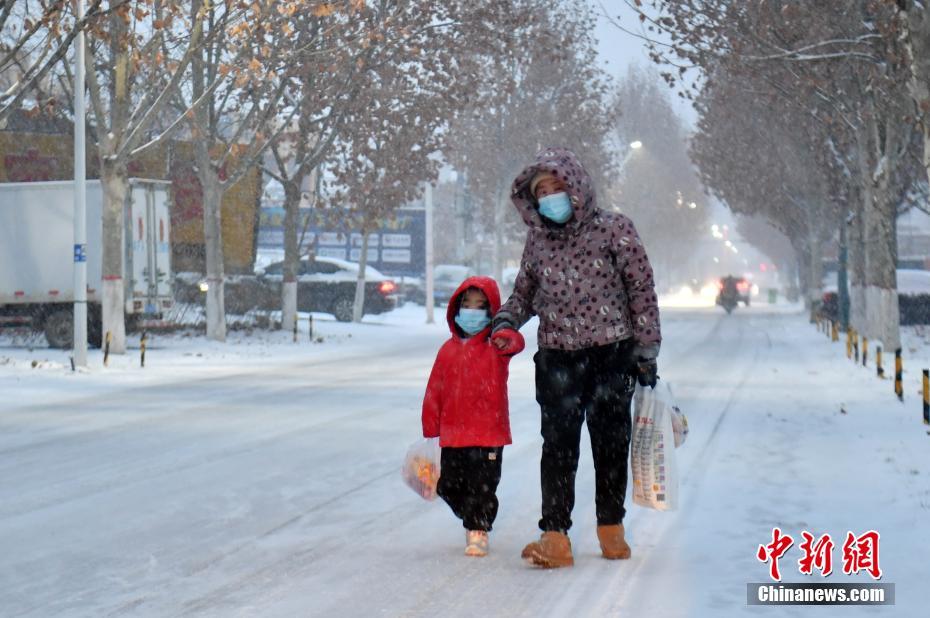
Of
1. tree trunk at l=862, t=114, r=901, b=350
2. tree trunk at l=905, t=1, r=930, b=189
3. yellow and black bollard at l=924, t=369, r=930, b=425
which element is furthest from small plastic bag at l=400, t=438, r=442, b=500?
tree trunk at l=862, t=114, r=901, b=350

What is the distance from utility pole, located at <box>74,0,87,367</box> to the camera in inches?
819

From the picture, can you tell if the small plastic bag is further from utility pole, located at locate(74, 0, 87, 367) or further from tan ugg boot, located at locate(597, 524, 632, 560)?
utility pole, located at locate(74, 0, 87, 367)

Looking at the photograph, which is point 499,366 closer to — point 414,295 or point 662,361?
point 662,361

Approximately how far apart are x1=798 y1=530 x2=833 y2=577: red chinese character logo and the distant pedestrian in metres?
0.86

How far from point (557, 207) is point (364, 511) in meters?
2.75

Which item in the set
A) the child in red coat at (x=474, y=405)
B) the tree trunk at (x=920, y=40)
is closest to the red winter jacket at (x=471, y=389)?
the child in red coat at (x=474, y=405)

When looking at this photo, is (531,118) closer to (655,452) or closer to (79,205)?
(79,205)

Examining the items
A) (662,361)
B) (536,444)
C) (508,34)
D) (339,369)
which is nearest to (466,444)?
(536,444)

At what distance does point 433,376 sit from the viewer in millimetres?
7102

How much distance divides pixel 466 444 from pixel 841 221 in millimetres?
37092

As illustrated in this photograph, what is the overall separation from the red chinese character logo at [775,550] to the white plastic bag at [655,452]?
502mm

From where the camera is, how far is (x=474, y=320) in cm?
697
